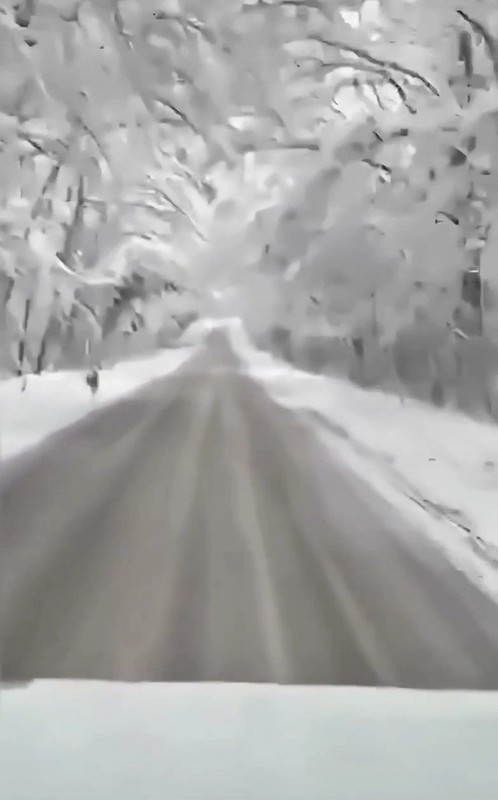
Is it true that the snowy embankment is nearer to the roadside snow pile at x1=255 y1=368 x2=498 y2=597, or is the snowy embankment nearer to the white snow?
the roadside snow pile at x1=255 y1=368 x2=498 y2=597

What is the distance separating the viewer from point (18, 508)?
1214 mm

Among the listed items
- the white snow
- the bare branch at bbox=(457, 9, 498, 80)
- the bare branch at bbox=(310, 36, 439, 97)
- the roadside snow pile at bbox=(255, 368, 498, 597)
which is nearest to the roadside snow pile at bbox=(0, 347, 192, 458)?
the roadside snow pile at bbox=(255, 368, 498, 597)

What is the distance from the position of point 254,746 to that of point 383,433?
544mm

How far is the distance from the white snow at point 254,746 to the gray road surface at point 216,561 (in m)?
0.04

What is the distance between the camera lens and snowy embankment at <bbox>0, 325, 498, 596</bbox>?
3.85 ft

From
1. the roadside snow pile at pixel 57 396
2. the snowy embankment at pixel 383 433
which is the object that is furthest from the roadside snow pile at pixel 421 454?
the roadside snow pile at pixel 57 396

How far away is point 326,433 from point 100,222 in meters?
0.52

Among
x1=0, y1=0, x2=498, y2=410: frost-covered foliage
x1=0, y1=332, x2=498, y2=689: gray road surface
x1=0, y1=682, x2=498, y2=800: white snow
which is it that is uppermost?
x1=0, y1=0, x2=498, y2=410: frost-covered foliage

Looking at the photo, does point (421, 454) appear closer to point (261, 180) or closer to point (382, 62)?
point (261, 180)

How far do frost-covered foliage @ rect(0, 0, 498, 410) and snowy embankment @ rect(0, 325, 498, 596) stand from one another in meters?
0.04

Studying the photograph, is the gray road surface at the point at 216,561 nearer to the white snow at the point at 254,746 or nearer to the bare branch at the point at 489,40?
the white snow at the point at 254,746

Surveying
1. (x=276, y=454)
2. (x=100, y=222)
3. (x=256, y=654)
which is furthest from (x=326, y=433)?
(x=100, y=222)

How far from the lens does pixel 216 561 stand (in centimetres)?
118

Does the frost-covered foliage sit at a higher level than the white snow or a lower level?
higher
